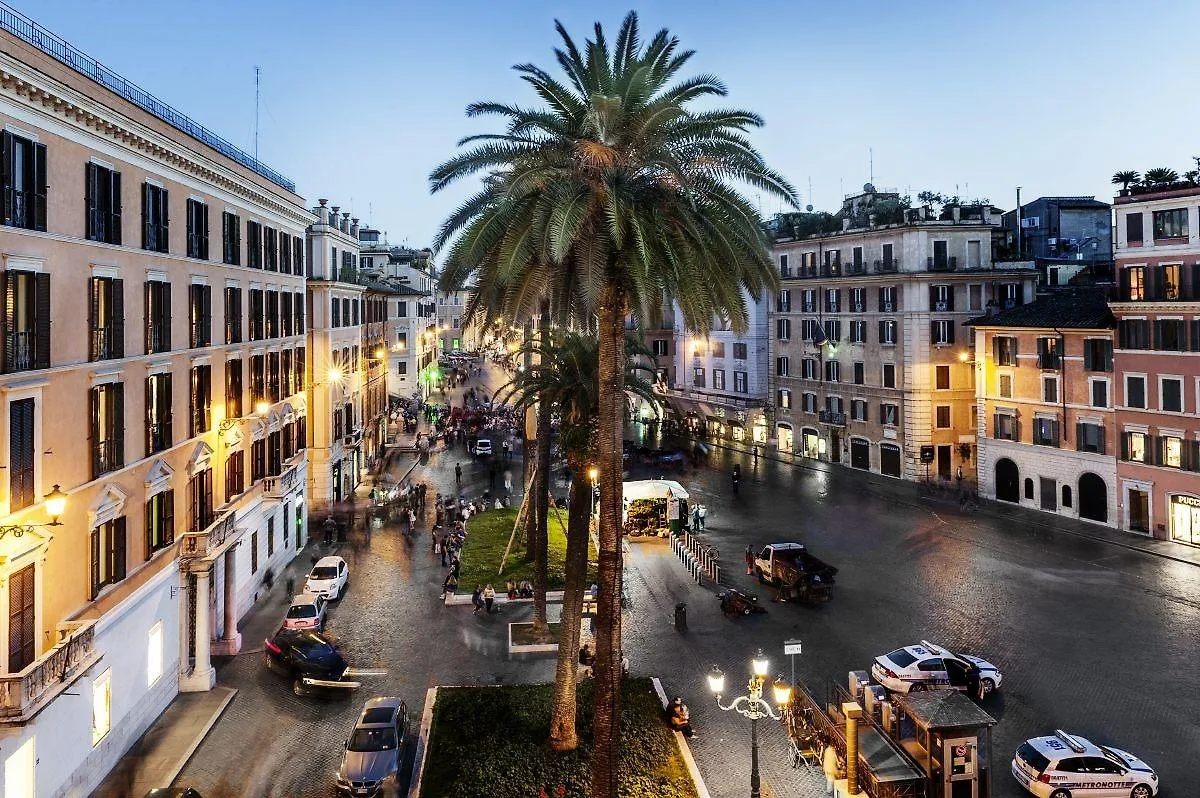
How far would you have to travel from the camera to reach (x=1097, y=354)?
44.7 metres

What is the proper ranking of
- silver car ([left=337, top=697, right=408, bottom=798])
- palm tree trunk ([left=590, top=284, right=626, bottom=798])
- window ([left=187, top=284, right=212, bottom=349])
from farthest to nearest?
window ([left=187, top=284, right=212, bottom=349]) → silver car ([left=337, top=697, right=408, bottom=798]) → palm tree trunk ([left=590, top=284, right=626, bottom=798])

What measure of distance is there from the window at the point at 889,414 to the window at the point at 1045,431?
10.5 metres

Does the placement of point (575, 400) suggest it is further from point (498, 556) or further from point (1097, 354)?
point (1097, 354)

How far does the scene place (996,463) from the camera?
51.5 m

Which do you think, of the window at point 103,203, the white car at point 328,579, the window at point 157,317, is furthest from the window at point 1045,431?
the window at point 103,203

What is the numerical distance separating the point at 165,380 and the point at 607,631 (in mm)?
16110

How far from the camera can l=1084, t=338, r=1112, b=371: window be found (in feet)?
144

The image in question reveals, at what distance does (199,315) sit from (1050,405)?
4540 cm

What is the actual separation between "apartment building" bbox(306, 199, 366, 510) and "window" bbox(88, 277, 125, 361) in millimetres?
25093

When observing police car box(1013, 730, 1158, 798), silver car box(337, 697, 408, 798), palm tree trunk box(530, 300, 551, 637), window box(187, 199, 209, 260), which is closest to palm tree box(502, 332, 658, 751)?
palm tree trunk box(530, 300, 551, 637)

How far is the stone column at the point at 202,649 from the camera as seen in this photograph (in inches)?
986

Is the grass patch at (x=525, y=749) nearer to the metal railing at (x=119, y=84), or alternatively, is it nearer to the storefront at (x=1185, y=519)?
the metal railing at (x=119, y=84)

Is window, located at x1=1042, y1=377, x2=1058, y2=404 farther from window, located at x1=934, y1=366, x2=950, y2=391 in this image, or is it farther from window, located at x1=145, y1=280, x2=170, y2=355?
window, located at x1=145, y1=280, x2=170, y2=355

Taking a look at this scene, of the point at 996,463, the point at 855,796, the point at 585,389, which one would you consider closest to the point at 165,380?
the point at 585,389
